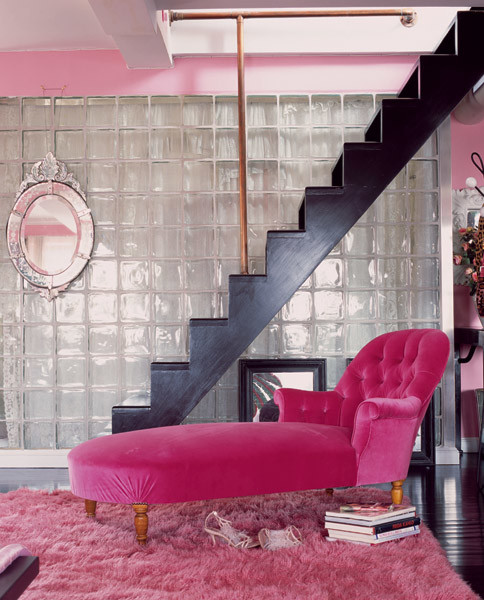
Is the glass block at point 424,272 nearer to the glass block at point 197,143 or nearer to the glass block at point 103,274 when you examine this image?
the glass block at point 197,143

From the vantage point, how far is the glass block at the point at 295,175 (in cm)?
472

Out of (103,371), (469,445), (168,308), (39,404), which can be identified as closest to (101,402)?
(103,371)

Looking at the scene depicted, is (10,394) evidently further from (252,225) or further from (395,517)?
(395,517)

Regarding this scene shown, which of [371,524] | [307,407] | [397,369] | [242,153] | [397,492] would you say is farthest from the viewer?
[242,153]

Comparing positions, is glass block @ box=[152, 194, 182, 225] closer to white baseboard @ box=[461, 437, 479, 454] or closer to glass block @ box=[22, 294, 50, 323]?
glass block @ box=[22, 294, 50, 323]

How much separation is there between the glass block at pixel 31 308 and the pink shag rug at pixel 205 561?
1.70 meters

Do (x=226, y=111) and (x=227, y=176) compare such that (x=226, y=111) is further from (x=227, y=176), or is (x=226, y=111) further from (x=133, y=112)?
(x=133, y=112)

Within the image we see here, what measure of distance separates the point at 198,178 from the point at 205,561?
2.91m

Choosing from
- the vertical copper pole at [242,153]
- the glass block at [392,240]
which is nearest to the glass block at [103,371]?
the vertical copper pole at [242,153]

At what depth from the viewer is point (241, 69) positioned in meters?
4.38

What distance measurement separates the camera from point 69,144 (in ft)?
15.5

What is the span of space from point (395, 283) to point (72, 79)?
2799 millimetres

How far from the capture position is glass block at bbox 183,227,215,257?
4695mm

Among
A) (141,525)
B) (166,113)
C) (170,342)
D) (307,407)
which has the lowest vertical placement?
(141,525)
